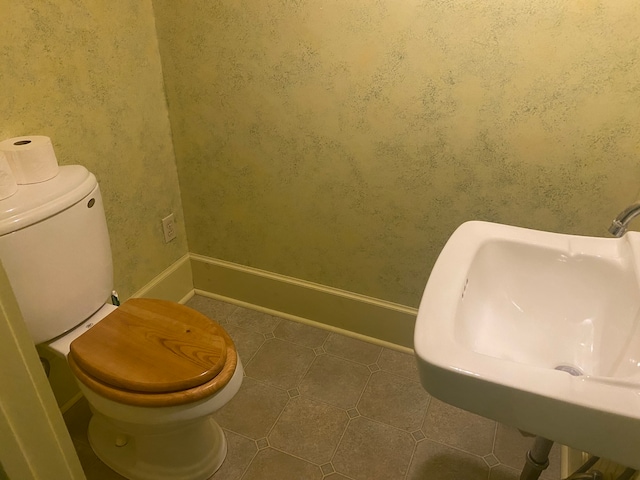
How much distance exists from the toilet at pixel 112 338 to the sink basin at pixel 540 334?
0.60m

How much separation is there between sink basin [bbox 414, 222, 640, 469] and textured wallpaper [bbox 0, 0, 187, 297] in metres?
1.12

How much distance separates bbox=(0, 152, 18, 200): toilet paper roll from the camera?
3.43 ft

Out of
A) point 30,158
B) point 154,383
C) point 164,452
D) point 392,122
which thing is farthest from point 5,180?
point 392,122

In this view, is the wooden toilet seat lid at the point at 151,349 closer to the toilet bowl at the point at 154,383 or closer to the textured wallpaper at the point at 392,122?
the toilet bowl at the point at 154,383

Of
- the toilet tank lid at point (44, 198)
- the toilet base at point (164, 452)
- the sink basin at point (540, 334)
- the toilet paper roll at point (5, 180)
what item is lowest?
the toilet base at point (164, 452)

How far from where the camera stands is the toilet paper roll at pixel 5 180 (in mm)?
1047

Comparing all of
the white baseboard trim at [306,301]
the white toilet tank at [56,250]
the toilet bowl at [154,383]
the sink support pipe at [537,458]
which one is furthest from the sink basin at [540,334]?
the white toilet tank at [56,250]

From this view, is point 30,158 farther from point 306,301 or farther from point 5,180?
point 306,301

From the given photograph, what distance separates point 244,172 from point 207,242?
0.40 meters

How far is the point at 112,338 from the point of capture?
118cm

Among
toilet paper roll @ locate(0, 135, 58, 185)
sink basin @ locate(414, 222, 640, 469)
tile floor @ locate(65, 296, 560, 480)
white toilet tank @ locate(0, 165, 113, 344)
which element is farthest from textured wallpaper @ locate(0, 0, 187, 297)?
sink basin @ locate(414, 222, 640, 469)

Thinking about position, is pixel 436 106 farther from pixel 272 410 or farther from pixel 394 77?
pixel 272 410

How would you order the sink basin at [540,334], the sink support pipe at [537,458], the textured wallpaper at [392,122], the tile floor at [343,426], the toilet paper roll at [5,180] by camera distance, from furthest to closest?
the tile floor at [343,426] < the textured wallpaper at [392,122] < the toilet paper roll at [5,180] < the sink support pipe at [537,458] < the sink basin at [540,334]

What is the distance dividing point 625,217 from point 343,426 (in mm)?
1019
